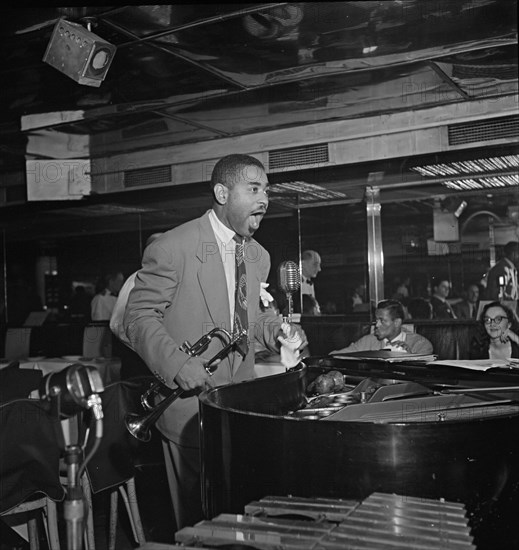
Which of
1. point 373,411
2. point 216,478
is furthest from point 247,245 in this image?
point 216,478

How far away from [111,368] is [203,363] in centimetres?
287

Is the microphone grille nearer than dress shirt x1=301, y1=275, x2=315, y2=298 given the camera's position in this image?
Yes

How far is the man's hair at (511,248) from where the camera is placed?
621 cm

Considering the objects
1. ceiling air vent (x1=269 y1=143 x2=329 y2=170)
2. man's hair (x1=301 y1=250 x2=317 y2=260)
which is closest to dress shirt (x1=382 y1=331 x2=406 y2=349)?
ceiling air vent (x1=269 y1=143 x2=329 y2=170)

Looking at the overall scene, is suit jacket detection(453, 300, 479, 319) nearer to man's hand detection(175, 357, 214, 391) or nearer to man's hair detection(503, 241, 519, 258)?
man's hair detection(503, 241, 519, 258)

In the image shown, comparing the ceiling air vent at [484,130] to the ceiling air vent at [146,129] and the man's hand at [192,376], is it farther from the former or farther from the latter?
the man's hand at [192,376]

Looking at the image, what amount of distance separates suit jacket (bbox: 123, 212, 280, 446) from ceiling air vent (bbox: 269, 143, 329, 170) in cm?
359

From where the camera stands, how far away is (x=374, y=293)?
6355 millimetres

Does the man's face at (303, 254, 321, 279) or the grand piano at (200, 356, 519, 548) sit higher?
the man's face at (303, 254, 321, 279)

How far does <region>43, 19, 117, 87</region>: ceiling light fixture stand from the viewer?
12.6 ft

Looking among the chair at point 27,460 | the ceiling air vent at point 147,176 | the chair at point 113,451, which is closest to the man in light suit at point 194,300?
the chair at point 113,451

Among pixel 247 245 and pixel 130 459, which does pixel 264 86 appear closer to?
pixel 247 245

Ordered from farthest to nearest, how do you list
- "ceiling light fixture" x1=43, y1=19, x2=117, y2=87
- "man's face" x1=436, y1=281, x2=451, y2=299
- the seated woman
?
"man's face" x1=436, y1=281, x2=451, y2=299 → the seated woman → "ceiling light fixture" x1=43, y1=19, x2=117, y2=87

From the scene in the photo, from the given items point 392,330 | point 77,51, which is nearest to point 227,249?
point 77,51
